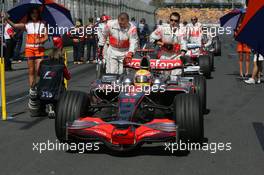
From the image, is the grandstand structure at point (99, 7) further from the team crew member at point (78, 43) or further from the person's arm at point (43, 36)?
the person's arm at point (43, 36)

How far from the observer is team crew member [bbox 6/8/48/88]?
11.6 meters

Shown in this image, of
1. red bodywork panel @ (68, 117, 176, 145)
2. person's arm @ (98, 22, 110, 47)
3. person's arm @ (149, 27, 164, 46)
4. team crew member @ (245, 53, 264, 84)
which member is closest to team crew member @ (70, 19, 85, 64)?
team crew member @ (245, 53, 264, 84)

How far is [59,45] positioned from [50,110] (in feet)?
4.20

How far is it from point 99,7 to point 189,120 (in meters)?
34.4

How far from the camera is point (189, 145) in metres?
7.79

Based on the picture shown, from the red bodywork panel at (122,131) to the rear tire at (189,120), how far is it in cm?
12

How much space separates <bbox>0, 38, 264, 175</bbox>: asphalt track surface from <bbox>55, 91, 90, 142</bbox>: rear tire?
0.29 metres

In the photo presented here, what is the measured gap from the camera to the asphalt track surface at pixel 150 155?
271 inches

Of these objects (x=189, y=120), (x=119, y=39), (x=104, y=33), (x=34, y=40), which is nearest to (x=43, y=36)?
(x=34, y=40)

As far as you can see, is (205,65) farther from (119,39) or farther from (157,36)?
(119,39)

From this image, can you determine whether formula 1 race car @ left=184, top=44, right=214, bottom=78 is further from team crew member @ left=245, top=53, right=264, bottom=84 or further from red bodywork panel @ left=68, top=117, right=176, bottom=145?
red bodywork panel @ left=68, top=117, right=176, bottom=145

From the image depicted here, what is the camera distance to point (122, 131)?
7.27 m

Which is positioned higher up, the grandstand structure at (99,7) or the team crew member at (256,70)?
the grandstand structure at (99,7)

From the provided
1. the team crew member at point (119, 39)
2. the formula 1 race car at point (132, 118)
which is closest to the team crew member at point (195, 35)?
the team crew member at point (119, 39)
